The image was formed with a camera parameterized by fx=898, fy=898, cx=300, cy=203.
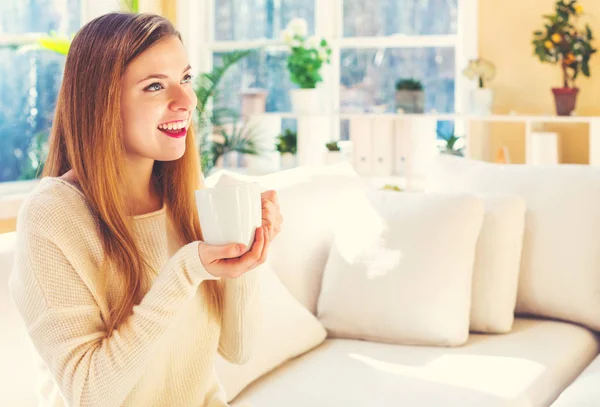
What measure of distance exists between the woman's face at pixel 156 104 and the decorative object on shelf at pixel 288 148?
3.46 m

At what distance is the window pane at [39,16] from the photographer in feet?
15.0

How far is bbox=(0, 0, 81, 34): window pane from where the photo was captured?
180 inches

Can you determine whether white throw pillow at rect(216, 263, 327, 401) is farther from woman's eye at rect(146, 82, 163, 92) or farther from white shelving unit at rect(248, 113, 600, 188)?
white shelving unit at rect(248, 113, 600, 188)

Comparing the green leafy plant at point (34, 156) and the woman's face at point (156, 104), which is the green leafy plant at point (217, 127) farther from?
the woman's face at point (156, 104)

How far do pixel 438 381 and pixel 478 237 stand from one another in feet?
1.89

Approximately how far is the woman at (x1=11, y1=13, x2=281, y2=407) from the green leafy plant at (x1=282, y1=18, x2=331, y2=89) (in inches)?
129

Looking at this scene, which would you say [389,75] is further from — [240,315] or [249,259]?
[249,259]

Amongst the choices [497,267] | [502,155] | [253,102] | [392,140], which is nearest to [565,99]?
[502,155]

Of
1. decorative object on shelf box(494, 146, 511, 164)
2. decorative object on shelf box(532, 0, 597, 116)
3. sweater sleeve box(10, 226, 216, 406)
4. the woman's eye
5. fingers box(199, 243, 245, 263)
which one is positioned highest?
decorative object on shelf box(532, 0, 597, 116)

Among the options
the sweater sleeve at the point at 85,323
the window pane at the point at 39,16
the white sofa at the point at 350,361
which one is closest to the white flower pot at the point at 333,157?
the window pane at the point at 39,16

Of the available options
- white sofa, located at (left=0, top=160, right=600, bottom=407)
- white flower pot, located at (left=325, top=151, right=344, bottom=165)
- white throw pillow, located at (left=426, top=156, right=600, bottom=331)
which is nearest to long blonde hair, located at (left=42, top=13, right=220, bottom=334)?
white sofa, located at (left=0, top=160, right=600, bottom=407)

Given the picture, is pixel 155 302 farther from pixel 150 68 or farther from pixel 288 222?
pixel 288 222

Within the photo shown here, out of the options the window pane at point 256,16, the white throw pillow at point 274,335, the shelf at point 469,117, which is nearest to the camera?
the white throw pillow at point 274,335

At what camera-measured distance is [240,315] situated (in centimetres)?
156
